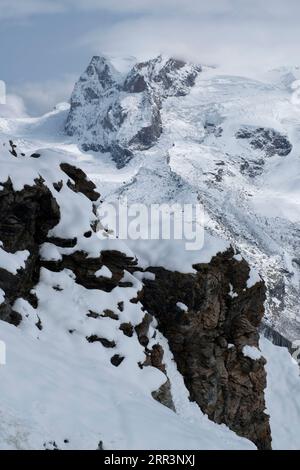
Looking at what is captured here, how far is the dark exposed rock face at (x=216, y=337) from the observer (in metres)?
40.0

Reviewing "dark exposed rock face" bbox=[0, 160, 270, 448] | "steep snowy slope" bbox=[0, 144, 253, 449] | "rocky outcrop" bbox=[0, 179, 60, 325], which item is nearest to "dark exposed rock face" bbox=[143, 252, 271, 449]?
"dark exposed rock face" bbox=[0, 160, 270, 448]

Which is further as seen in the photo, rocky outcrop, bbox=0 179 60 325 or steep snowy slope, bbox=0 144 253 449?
rocky outcrop, bbox=0 179 60 325

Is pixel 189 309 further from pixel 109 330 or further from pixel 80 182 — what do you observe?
pixel 80 182

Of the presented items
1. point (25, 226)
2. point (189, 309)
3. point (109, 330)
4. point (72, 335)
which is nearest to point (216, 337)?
point (189, 309)

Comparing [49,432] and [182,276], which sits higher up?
[49,432]

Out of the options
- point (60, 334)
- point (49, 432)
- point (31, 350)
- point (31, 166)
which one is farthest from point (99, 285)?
point (49, 432)

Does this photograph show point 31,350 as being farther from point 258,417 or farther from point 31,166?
point 258,417

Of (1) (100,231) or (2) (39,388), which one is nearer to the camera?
(2) (39,388)

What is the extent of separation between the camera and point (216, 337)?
41438 millimetres

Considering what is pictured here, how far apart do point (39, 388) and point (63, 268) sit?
14146mm

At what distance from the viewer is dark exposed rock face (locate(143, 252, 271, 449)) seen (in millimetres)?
39969

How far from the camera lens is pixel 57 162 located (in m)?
39.2

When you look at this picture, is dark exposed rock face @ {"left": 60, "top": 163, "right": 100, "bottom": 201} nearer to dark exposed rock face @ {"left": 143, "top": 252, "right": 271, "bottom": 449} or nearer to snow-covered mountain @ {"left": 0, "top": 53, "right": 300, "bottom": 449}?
snow-covered mountain @ {"left": 0, "top": 53, "right": 300, "bottom": 449}

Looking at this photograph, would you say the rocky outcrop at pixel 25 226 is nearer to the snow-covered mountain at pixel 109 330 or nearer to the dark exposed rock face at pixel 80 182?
the snow-covered mountain at pixel 109 330
